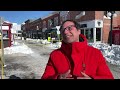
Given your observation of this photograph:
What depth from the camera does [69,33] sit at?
1259 millimetres

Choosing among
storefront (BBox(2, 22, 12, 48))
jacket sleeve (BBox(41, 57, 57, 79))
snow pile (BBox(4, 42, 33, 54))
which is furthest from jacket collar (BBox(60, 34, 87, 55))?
snow pile (BBox(4, 42, 33, 54))

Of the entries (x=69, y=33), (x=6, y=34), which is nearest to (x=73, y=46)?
(x=69, y=33)

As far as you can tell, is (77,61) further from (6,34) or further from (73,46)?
(6,34)

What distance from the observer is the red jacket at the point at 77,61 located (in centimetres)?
126

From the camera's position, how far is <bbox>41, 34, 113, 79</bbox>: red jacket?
4.13ft

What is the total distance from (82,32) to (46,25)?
0.25 meters

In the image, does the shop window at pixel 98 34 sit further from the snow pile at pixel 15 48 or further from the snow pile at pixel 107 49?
the snow pile at pixel 15 48

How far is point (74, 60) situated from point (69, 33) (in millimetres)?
137

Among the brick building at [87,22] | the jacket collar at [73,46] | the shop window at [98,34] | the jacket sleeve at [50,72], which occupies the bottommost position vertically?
the jacket sleeve at [50,72]

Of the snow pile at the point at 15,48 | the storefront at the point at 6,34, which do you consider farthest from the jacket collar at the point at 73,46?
the snow pile at the point at 15,48

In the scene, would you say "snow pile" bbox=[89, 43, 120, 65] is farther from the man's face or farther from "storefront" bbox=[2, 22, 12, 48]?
"storefront" bbox=[2, 22, 12, 48]

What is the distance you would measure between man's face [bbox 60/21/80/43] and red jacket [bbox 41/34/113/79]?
29mm
